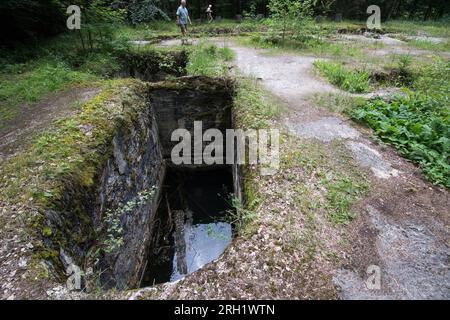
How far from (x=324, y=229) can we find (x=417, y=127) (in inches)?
118

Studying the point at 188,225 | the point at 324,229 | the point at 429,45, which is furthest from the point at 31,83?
the point at 429,45

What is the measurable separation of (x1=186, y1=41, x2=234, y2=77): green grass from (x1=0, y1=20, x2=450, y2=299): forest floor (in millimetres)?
2828

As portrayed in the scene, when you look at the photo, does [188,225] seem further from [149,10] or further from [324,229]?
[149,10]

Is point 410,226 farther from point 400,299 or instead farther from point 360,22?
point 360,22

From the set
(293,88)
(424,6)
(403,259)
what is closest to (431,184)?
(403,259)

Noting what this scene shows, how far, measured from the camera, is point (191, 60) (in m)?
8.49

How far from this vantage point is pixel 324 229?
315 centimetres

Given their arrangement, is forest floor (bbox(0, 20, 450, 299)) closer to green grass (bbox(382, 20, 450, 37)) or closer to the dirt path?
the dirt path

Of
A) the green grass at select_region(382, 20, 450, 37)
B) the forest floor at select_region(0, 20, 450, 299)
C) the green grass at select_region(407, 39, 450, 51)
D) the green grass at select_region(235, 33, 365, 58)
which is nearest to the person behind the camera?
the forest floor at select_region(0, 20, 450, 299)

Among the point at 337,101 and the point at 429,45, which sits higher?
the point at 429,45

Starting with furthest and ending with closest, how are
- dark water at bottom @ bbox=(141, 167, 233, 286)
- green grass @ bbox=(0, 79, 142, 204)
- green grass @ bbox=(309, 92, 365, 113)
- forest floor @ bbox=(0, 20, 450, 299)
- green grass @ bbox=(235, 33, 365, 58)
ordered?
1. green grass @ bbox=(235, 33, 365, 58)
2. green grass @ bbox=(309, 92, 365, 113)
3. dark water at bottom @ bbox=(141, 167, 233, 286)
4. green grass @ bbox=(0, 79, 142, 204)
5. forest floor @ bbox=(0, 20, 450, 299)

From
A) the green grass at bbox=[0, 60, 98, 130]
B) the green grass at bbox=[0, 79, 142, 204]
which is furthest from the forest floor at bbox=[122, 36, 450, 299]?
the green grass at bbox=[0, 60, 98, 130]

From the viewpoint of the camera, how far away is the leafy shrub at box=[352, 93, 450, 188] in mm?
4215

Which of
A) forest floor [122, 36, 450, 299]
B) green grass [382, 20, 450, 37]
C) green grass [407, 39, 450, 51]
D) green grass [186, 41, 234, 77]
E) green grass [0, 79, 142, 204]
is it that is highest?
green grass [382, 20, 450, 37]
